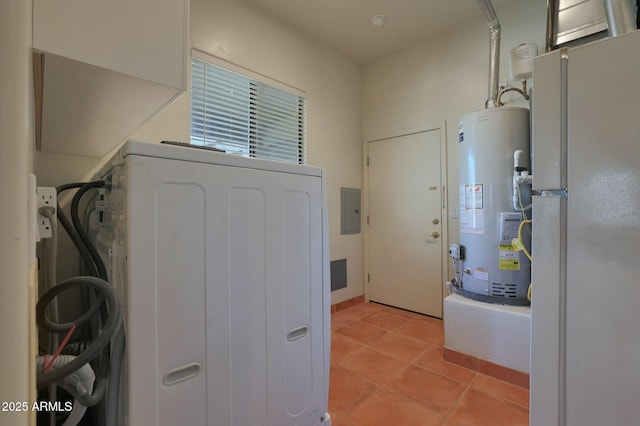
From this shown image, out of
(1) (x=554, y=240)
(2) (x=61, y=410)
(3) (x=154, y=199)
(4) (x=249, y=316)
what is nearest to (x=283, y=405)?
(4) (x=249, y=316)

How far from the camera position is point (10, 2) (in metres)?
0.32

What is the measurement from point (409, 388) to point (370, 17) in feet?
10.4

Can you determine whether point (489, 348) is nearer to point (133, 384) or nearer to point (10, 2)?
point (133, 384)

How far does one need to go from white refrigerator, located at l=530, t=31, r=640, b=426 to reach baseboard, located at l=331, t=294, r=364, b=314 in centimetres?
252

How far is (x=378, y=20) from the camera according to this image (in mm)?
2793

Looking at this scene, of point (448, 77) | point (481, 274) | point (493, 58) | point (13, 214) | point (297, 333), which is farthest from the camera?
point (448, 77)

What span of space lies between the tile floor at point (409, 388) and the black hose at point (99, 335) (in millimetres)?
1405

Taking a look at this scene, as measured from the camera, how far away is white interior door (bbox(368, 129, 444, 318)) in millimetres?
3113

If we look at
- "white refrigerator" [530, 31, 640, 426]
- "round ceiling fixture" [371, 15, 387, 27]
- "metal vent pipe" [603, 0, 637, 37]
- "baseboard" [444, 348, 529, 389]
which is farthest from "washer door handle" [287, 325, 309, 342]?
"round ceiling fixture" [371, 15, 387, 27]

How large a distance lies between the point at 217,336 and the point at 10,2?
0.84 meters

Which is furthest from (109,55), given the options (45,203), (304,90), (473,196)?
(304,90)

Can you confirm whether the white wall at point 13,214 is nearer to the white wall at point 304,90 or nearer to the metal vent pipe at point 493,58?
the white wall at point 304,90

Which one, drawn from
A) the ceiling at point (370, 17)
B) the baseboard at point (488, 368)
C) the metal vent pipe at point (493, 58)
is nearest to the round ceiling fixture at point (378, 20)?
the ceiling at point (370, 17)

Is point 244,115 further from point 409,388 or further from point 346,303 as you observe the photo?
point 409,388
